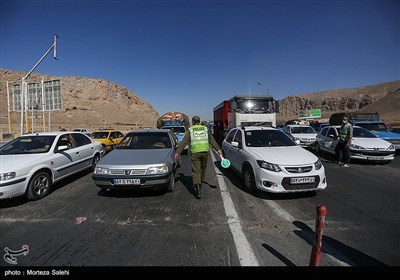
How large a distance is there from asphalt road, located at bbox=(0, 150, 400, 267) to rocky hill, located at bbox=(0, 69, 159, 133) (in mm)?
69213

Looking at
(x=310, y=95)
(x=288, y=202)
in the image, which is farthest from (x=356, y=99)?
(x=288, y=202)

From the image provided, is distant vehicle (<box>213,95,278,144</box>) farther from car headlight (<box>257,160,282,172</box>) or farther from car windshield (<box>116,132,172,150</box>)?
car headlight (<box>257,160,282,172</box>)

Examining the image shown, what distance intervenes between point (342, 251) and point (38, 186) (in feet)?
19.8

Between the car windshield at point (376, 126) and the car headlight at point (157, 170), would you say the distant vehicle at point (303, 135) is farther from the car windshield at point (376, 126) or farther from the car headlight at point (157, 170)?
the car headlight at point (157, 170)

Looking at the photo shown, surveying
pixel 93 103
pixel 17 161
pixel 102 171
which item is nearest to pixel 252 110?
pixel 102 171

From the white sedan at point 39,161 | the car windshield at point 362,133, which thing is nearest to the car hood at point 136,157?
the white sedan at point 39,161

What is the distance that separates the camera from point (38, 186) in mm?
5059

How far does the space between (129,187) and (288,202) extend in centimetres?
341

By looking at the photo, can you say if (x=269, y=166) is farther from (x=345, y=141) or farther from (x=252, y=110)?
(x=252, y=110)

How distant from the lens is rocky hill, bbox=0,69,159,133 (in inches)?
2936

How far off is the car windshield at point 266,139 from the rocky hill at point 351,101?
91.7m

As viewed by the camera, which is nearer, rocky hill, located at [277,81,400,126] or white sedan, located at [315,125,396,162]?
white sedan, located at [315,125,396,162]

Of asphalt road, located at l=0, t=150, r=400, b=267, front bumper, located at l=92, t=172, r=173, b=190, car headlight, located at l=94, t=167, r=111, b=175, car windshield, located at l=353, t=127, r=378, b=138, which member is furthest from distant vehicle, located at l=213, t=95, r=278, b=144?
car headlight, located at l=94, t=167, r=111, b=175

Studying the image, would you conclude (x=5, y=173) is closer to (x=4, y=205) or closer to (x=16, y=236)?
(x=4, y=205)
